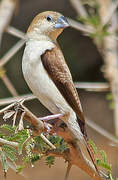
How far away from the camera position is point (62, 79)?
3312mm

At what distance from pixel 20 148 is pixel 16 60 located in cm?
879

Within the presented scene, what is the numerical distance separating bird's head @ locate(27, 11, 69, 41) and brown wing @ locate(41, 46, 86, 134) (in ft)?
1.29

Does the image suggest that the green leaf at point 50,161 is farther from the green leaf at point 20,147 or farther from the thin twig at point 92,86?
the thin twig at point 92,86

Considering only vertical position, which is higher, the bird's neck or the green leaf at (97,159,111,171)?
the bird's neck

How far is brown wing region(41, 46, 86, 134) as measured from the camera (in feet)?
10.7

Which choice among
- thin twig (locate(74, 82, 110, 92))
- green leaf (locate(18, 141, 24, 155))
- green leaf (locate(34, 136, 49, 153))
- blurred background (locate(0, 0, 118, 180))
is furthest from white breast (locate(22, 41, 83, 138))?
blurred background (locate(0, 0, 118, 180))

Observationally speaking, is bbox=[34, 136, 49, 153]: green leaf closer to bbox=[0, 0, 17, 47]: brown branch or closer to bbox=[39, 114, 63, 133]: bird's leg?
bbox=[39, 114, 63, 133]: bird's leg

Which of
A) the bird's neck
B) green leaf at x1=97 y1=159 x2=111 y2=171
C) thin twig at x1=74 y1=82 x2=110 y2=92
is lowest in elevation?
thin twig at x1=74 y1=82 x2=110 y2=92

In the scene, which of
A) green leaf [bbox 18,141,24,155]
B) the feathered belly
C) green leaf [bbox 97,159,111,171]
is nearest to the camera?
green leaf [bbox 18,141,24,155]

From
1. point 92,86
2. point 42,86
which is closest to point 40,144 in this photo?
point 42,86

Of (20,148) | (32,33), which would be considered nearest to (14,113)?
(20,148)

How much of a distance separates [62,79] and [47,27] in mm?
620

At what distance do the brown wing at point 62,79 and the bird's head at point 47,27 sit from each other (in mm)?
395

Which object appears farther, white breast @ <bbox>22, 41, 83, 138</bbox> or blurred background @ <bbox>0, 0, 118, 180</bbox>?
blurred background @ <bbox>0, 0, 118, 180</bbox>
